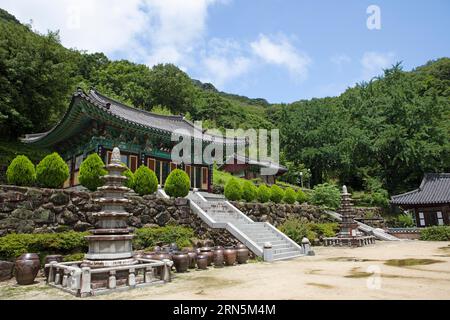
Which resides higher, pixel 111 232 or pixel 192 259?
pixel 111 232

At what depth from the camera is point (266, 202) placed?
2061 centimetres

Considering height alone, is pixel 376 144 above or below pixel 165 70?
below

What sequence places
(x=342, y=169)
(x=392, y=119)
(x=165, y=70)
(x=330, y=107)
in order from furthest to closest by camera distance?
(x=165, y=70), (x=330, y=107), (x=342, y=169), (x=392, y=119)

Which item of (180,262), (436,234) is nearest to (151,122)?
(180,262)

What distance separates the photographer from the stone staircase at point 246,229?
523 inches

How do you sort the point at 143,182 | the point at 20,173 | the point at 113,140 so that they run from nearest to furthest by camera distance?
the point at 20,173 → the point at 143,182 → the point at 113,140

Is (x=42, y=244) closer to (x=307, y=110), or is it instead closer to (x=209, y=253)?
(x=209, y=253)

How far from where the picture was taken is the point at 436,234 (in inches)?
875

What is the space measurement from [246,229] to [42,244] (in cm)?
836

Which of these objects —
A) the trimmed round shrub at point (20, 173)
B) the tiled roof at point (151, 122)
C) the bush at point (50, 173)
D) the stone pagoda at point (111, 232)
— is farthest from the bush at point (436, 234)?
the trimmed round shrub at point (20, 173)

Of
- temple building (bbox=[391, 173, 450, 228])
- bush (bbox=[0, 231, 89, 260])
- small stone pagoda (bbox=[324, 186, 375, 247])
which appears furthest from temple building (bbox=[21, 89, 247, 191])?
temple building (bbox=[391, 173, 450, 228])
